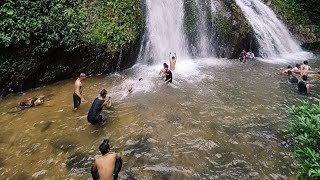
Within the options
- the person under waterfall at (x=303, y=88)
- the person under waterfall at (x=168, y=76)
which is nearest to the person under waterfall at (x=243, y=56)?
the person under waterfall at (x=303, y=88)

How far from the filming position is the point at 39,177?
6551 millimetres

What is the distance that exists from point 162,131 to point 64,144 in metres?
2.54

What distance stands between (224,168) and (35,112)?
243 inches

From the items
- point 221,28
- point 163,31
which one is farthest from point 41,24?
point 221,28

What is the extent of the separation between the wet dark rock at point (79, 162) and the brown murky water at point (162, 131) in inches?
0.9

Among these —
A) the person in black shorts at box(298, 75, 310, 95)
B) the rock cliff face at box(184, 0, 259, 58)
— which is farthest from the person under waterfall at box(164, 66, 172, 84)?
the rock cliff face at box(184, 0, 259, 58)

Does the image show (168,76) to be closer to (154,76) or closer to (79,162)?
(154,76)

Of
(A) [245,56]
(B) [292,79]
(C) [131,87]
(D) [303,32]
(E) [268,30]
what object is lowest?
(B) [292,79]

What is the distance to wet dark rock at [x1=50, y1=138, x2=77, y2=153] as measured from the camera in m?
7.61

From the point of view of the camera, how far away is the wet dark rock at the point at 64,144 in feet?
25.0

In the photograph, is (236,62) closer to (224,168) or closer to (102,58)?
(102,58)

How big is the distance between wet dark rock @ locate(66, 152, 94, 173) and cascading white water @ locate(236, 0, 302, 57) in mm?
12295

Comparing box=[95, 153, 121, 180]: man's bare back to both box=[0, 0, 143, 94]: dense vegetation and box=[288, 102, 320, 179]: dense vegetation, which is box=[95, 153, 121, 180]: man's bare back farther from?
box=[0, 0, 143, 94]: dense vegetation

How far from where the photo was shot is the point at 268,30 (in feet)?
57.1
